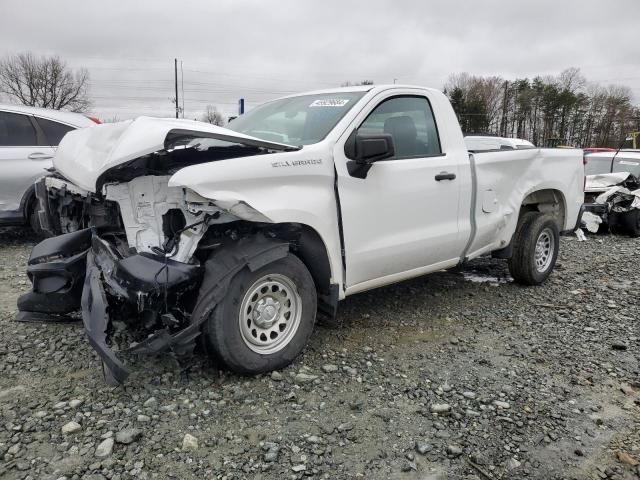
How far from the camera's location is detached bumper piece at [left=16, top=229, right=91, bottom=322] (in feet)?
12.1

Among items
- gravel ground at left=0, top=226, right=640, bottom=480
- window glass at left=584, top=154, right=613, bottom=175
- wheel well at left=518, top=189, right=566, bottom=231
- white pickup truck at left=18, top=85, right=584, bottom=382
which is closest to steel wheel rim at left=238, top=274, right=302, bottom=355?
white pickup truck at left=18, top=85, right=584, bottom=382

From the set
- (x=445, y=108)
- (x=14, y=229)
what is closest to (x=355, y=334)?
(x=445, y=108)

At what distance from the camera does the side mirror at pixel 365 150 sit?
3436mm

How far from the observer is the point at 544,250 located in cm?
575

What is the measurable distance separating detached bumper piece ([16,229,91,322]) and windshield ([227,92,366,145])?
1.69m

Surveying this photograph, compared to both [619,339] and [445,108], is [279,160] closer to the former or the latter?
[445,108]

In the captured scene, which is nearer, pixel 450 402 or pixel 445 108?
pixel 450 402

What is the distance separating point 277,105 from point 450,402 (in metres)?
2.93

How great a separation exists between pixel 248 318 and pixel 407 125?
6.85 ft

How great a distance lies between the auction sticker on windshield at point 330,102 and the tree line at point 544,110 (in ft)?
147

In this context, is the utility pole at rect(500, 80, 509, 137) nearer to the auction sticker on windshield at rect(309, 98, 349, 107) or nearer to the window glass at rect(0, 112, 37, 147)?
the window glass at rect(0, 112, 37, 147)

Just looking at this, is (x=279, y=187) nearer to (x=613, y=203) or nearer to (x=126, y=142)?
(x=126, y=142)

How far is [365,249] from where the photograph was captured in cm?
376

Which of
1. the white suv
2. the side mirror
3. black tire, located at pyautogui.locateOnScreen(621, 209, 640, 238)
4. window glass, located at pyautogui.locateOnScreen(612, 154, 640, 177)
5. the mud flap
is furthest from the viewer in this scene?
window glass, located at pyautogui.locateOnScreen(612, 154, 640, 177)
